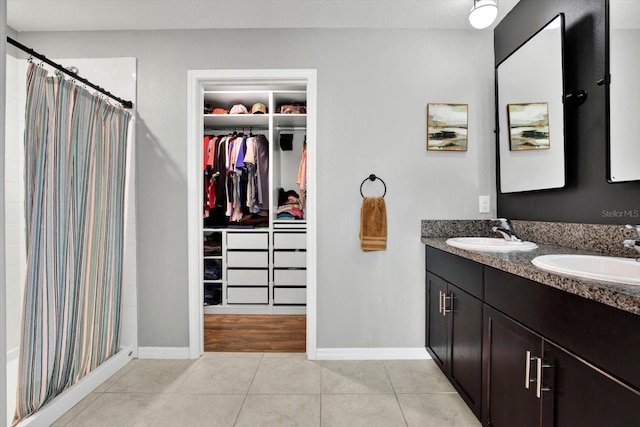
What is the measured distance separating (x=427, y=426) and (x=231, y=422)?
99cm

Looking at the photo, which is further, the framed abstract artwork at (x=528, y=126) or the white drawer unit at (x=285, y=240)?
the white drawer unit at (x=285, y=240)

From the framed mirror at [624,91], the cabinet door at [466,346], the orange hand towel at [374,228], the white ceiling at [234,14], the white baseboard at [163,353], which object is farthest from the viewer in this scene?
the white baseboard at [163,353]

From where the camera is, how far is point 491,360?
131 centimetres

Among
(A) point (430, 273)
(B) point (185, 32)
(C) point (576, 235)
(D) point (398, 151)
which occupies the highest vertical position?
(B) point (185, 32)

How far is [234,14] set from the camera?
6.66ft

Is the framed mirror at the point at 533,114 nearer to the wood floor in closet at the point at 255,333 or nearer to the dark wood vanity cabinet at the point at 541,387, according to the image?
the dark wood vanity cabinet at the point at 541,387

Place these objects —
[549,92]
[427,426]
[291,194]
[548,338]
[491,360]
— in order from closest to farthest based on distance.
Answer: [548,338] → [491,360] → [427,426] → [549,92] → [291,194]

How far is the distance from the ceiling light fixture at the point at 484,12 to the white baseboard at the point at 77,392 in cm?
301

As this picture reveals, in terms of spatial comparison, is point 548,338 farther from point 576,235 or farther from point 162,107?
point 162,107

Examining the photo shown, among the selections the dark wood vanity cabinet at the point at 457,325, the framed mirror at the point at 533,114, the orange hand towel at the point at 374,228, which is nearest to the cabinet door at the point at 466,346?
the dark wood vanity cabinet at the point at 457,325

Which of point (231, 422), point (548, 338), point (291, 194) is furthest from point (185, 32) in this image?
point (548, 338)

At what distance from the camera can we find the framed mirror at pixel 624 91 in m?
1.21

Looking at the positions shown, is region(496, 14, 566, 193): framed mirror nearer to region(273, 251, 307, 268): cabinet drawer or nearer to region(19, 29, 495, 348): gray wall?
region(19, 29, 495, 348): gray wall

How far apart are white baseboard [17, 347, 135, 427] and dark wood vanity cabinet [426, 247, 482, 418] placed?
2.10 meters
